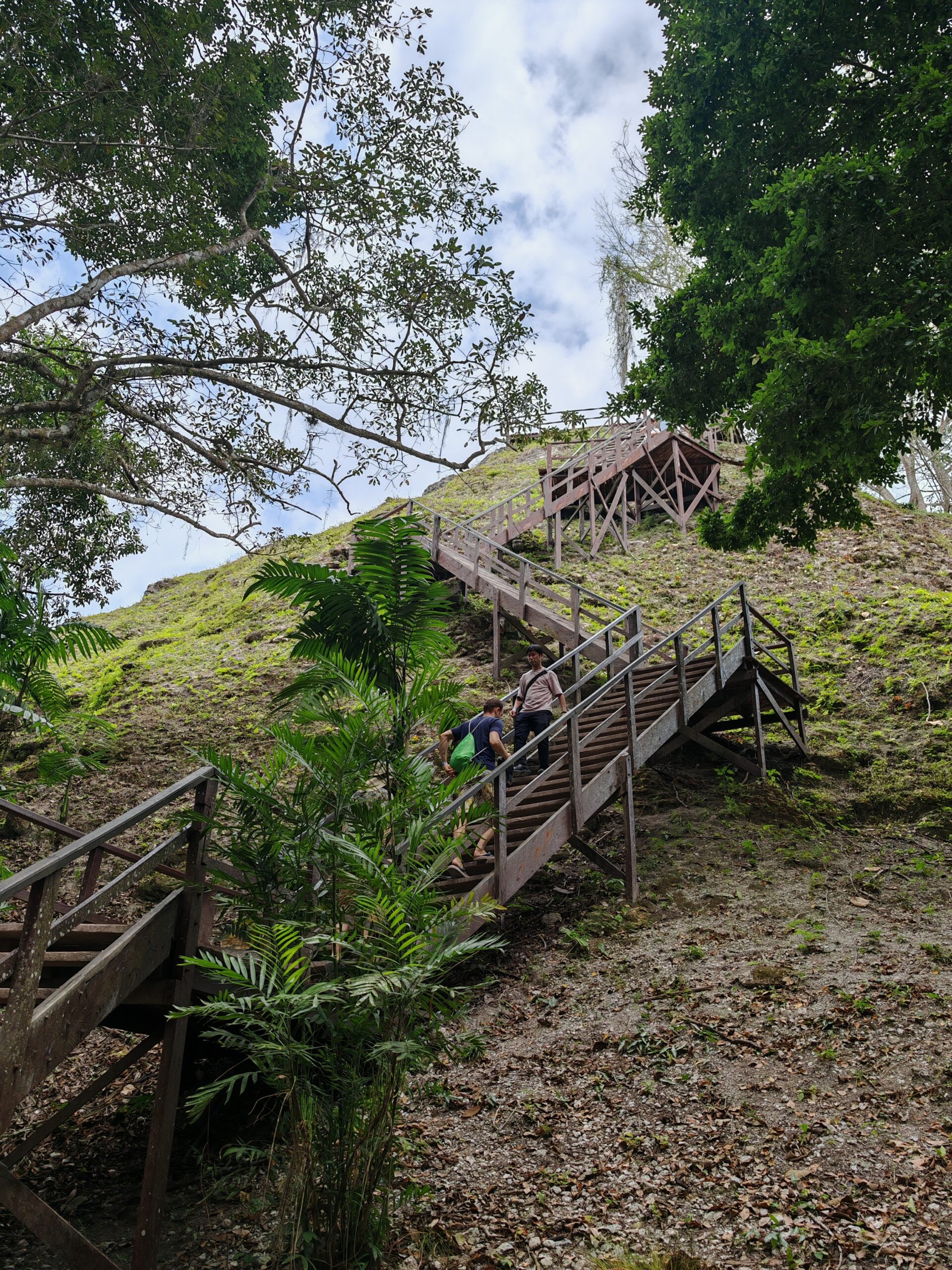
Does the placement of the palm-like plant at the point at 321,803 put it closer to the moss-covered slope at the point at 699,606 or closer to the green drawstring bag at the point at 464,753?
the green drawstring bag at the point at 464,753

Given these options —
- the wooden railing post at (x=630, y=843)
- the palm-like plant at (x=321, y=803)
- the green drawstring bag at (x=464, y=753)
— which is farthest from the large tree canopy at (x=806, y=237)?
the palm-like plant at (x=321, y=803)

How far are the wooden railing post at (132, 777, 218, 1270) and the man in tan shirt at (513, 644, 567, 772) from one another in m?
4.33

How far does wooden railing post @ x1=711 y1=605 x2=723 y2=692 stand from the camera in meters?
9.96

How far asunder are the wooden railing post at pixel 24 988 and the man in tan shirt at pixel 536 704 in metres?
5.53

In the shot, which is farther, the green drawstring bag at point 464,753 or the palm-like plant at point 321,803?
the green drawstring bag at point 464,753

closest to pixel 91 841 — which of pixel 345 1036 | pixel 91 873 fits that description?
pixel 345 1036

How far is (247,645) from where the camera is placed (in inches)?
623

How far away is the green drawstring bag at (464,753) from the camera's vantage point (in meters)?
7.51

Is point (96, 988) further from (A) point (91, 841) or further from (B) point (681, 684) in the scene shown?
(B) point (681, 684)

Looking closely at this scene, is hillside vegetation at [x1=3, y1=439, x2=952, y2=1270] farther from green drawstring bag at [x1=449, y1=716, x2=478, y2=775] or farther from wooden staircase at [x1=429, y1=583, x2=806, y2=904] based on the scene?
green drawstring bag at [x1=449, y1=716, x2=478, y2=775]

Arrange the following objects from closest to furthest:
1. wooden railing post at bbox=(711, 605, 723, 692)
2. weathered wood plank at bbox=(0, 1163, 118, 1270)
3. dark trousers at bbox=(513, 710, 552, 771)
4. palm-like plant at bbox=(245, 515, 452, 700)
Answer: weathered wood plank at bbox=(0, 1163, 118, 1270) < palm-like plant at bbox=(245, 515, 452, 700) < dark trousers at bbox=(513, 710, 552, 771) < wooden railing post at bbox=(711, 605, 723, 692)

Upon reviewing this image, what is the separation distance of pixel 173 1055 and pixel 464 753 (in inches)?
147

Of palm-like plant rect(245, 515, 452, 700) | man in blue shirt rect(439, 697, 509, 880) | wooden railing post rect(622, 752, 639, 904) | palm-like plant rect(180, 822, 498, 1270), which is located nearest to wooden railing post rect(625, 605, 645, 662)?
wooden railing post rect(622, 752, 639, 904)

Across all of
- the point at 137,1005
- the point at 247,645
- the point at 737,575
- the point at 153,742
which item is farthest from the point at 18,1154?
the point at 737,575
